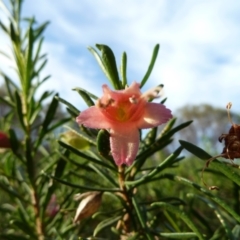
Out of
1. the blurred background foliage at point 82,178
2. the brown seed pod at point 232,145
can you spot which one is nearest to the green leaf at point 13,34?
the blurred background foliage at point 82,178

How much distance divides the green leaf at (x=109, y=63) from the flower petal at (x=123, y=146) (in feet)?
0.34

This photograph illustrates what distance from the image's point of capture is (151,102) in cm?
60

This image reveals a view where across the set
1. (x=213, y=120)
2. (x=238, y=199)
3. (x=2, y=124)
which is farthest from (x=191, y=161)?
(x=213, y=120)

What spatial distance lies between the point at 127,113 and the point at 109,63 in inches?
3.7

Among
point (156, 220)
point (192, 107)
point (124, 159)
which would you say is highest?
point (192, 107)

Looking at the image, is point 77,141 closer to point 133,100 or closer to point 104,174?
point 104,174

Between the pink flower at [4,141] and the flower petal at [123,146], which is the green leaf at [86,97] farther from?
the pink flower at [4,141]

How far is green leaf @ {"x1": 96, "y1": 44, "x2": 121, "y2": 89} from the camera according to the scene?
2.17 feet

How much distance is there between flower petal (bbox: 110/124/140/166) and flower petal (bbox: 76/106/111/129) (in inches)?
0.7

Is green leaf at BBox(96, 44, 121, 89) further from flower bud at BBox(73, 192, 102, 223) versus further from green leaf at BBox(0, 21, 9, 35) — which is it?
green leaf at BBox(0, 21, 9, 35)

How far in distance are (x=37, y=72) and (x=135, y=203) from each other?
2.01 feet

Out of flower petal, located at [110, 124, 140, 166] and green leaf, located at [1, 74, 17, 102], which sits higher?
green leaf, located at [1, 74, 17, 102]

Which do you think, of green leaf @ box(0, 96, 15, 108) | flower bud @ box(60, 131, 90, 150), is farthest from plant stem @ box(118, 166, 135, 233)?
green leaf @ box(0, 96, 15, 108)

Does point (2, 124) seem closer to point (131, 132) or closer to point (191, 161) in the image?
point (131, 132)
